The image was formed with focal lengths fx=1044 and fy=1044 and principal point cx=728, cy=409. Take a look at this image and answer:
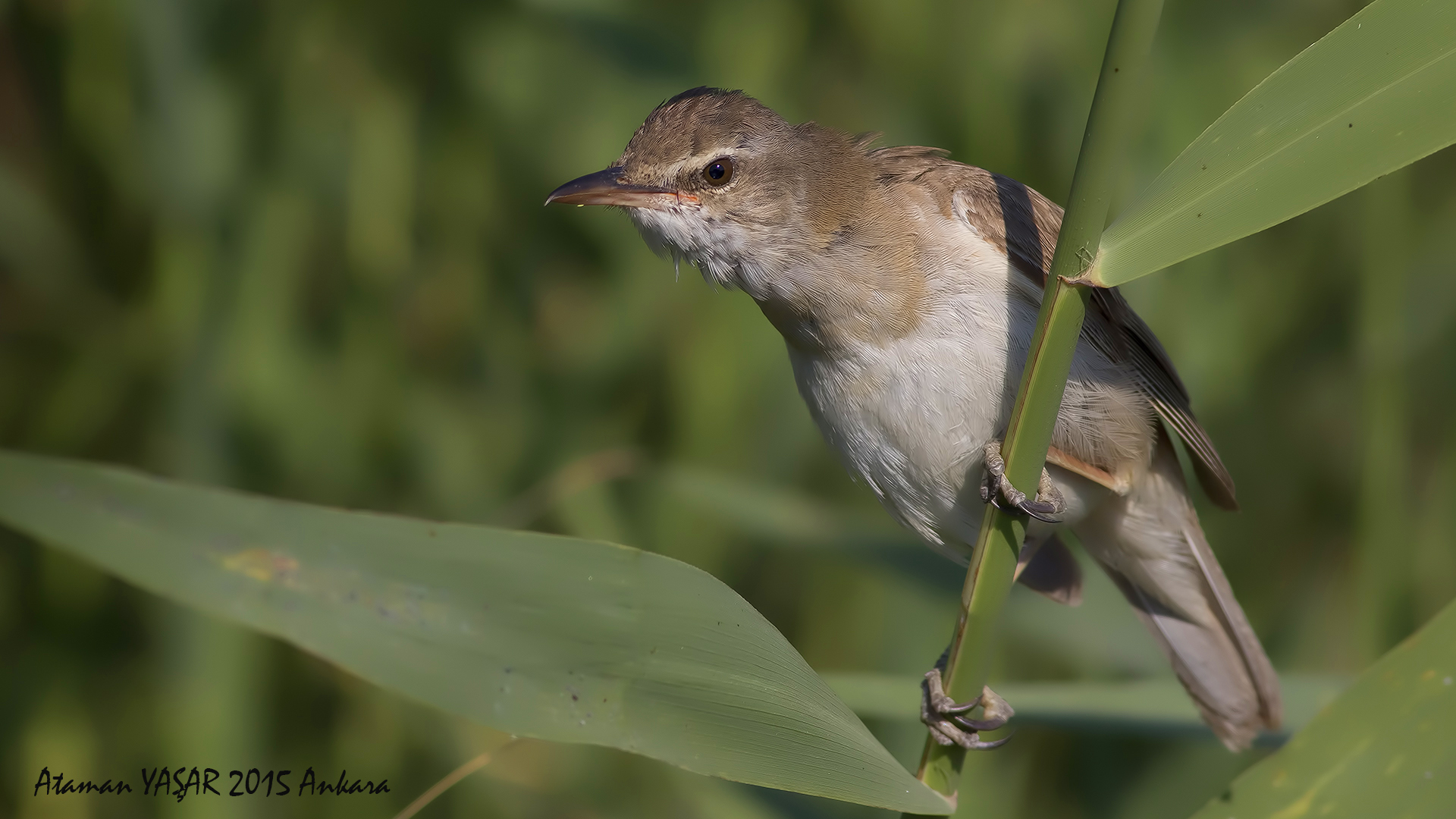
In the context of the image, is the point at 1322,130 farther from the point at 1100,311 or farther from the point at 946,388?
the point at 1100,311

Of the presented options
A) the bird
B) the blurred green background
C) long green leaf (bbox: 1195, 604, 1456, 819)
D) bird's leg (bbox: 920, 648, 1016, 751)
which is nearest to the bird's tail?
the bird

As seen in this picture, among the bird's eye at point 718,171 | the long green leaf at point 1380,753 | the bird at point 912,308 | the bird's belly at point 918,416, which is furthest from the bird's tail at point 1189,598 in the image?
the bird's eye at point 718,171

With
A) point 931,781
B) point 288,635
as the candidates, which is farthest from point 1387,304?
point 288,635

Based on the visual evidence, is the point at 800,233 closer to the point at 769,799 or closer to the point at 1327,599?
the point at 769,799

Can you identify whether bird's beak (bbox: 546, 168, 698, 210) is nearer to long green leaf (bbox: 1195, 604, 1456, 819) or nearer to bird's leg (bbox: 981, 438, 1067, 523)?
bird's leg (bbox: 981, 438, 1067, 523)

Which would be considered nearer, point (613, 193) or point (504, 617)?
point (504, 617)

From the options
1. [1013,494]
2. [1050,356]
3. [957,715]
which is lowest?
[957,715]

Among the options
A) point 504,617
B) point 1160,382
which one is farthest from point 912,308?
point 504,617
